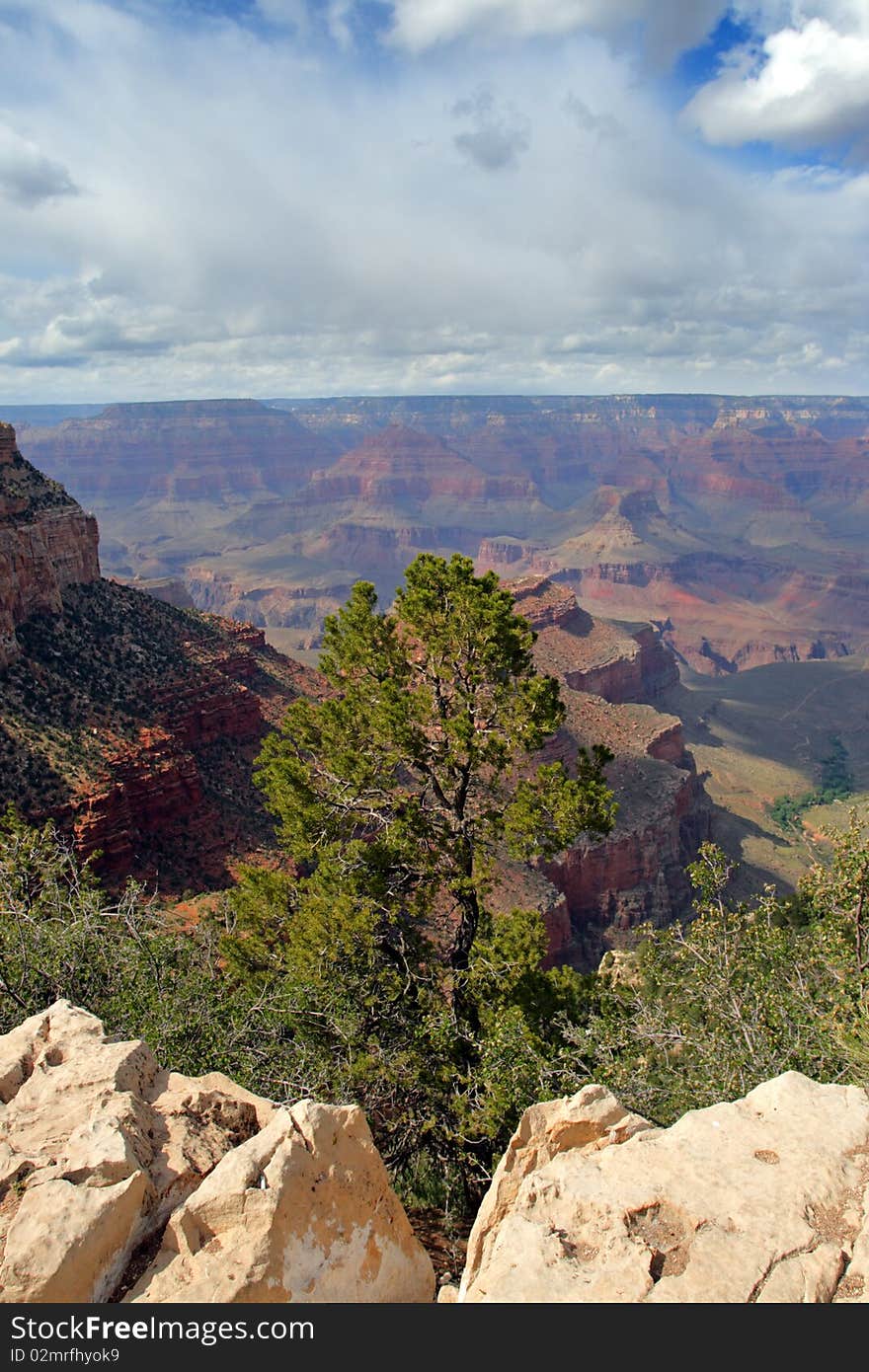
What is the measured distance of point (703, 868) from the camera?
1515cm

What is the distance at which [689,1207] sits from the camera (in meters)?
7.35

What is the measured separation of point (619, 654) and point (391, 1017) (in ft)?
243

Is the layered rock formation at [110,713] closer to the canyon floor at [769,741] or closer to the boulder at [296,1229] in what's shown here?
the boulder at [296,1229]

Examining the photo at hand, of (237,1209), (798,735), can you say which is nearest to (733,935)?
(237,1209)

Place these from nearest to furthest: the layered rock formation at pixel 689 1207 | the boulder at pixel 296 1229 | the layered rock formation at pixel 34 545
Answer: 1. the layered rock formation at pixel 689 1207
2. the boulder at pixel 296 1229
3. the layered rock formation at pixel 34 545

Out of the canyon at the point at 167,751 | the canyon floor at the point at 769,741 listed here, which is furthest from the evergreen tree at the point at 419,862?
the canyon floor at the point at 769,741

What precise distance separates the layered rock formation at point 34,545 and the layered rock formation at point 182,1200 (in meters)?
28.6

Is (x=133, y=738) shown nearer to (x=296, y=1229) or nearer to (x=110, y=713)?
(x=110, y=713)

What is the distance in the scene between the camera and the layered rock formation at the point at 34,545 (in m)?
34.7

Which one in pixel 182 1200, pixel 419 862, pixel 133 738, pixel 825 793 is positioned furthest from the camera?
pixel 825 793

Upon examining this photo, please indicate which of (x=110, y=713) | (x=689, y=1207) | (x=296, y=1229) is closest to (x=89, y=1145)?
(x=296, y=1229)

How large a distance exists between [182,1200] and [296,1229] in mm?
1271

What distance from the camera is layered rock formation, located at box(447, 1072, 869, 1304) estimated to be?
21.7 feet
